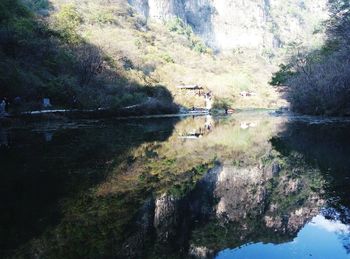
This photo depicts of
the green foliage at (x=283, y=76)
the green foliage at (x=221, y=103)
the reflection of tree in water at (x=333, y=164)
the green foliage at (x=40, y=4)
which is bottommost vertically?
the green foliage at (x=221, y=103)

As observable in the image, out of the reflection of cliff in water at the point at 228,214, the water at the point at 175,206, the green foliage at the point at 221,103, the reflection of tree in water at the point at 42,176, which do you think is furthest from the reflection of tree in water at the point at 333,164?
the green foliage at the point at 221,103

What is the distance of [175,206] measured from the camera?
7.93 m

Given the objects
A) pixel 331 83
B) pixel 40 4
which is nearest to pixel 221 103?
pixel 331 83

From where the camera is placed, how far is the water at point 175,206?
5.89 metres

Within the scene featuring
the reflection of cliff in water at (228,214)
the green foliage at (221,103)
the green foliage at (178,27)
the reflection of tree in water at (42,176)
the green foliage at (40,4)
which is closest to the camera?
the reflection of cliff in water at (228,214)

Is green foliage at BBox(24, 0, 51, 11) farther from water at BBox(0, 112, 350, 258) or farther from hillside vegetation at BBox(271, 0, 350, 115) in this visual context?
water at BBox(0, 112, 350, 258)

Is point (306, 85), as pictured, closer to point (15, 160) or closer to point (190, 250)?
point (15, 160)

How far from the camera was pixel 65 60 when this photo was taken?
1928 inches

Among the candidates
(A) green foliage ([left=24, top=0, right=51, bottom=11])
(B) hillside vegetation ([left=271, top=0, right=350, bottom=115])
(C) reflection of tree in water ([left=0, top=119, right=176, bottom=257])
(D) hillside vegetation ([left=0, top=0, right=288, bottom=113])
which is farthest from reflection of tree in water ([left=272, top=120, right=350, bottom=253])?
(A) green foliage ([left=24, top=0, right=51, bottom=11])

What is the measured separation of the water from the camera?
19.3 ft

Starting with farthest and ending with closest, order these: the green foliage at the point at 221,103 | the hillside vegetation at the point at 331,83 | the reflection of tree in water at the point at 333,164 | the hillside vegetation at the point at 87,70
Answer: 1. the green foliage at the point at 221,103
2. the hillside vegetation at the point at 87,70
3. the hillside vegetation at the point at 331,83
4. the reflection of tree in water at the point at 333,164

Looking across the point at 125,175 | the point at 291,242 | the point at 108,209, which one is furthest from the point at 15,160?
the point at 291,242

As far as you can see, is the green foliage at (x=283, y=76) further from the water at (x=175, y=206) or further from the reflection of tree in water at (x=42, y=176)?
the water at (x=175, y=206)

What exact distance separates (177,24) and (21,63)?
5578 inches
